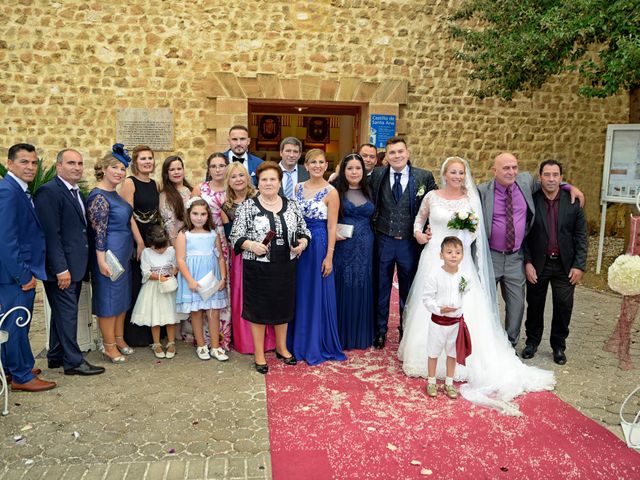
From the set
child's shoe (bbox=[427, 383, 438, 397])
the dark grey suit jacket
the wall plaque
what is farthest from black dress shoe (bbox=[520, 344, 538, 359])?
the wall plaque

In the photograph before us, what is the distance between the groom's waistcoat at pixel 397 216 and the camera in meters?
4.82

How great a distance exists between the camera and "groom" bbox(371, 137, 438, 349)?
4.82 metres

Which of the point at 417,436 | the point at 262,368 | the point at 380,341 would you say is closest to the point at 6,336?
the point at 262,368

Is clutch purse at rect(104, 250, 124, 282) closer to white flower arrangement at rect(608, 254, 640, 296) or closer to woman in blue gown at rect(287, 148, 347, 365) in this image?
woman in blue gown at rect(287, 148, 347, 365)

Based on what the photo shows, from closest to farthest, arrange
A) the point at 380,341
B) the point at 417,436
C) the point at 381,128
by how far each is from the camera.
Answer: the point at 417,436
the point at 380,341
the point at 381,128

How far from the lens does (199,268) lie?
15.1 ft

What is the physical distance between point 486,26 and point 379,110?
2.52 meters

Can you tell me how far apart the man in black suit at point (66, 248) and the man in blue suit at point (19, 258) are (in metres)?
0.14

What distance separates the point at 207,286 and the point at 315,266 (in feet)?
3.06

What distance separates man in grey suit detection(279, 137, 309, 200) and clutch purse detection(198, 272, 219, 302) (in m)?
1.10

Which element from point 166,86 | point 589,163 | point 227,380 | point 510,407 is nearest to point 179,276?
point 227,380

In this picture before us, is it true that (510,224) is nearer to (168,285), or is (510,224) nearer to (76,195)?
(168,285)

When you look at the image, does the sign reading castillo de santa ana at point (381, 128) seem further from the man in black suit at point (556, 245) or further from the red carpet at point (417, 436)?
the red carpet at point (417, 436)

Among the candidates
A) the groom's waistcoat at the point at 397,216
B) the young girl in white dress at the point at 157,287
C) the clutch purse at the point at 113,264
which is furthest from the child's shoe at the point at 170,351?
the groom's waistcoat at the point at 397,216
